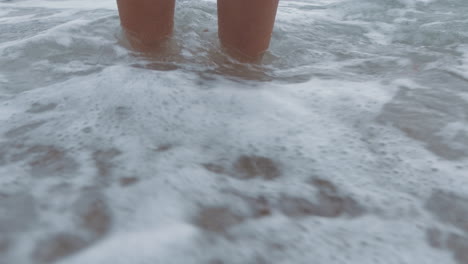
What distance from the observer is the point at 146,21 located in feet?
6.93

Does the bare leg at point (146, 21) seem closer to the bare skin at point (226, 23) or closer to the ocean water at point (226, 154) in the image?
the bare skin at point (226, 23)

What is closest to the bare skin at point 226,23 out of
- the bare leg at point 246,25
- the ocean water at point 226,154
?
the bare leg at point 246,25

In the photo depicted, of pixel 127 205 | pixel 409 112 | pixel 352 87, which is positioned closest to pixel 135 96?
pixel 127 205

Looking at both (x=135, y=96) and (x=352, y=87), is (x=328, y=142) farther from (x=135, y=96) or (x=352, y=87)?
(x=135, y=96)

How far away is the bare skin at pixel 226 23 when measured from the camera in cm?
193

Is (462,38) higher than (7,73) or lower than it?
higher

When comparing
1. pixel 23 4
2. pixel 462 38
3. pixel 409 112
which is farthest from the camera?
pixel 23 4

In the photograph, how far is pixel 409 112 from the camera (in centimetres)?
168

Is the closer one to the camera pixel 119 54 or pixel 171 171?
pixel 171 171

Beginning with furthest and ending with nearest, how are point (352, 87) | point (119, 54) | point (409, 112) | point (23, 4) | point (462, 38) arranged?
point (23, 4) → point (462, 38) → point (119, 54) → point (352, 87) → point (409, 112)

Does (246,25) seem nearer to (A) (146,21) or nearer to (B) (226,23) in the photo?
(B) (226,23)

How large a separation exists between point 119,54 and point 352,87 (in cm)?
131

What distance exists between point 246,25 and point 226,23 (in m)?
0.13

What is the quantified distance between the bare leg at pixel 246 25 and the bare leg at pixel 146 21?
33 centimetres
